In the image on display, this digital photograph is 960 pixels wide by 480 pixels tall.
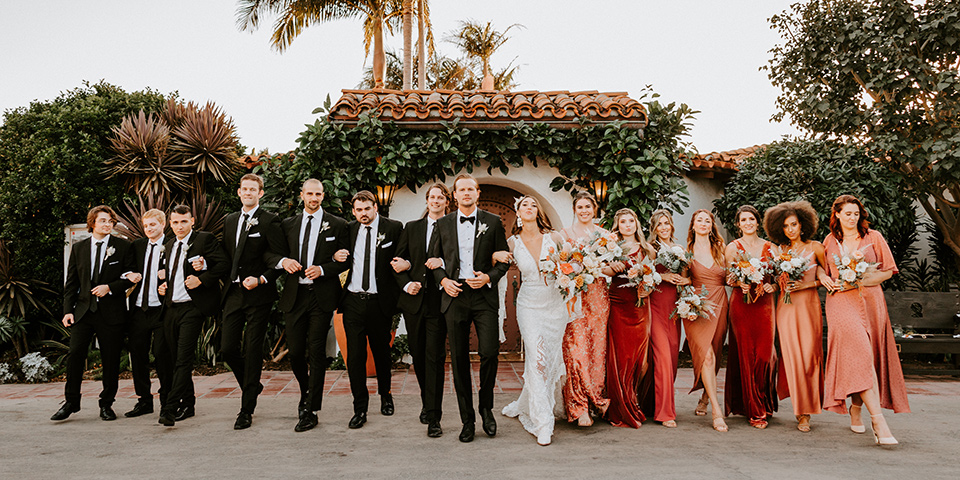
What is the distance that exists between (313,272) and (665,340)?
3166 millimetres

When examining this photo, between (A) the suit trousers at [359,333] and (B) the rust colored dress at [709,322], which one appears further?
(B) the rust colored dress at [709,322]

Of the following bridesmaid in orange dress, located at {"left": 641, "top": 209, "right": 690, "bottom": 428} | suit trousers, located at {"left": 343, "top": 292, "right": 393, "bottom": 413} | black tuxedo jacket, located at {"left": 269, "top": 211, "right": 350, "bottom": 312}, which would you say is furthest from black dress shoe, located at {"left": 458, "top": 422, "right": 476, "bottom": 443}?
bridesmaid in orange dress, located at {"left": 641, "top": 209, "right": 690, "bottom": 428}

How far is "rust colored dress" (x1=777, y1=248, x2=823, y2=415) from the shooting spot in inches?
192

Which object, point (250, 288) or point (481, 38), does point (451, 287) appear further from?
point (481, 38)

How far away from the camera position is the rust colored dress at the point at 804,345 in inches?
192

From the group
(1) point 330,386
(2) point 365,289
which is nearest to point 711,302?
(2) point 365,289

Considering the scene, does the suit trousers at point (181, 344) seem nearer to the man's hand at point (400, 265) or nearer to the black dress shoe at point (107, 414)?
the black dress shoe at point (107, 414)

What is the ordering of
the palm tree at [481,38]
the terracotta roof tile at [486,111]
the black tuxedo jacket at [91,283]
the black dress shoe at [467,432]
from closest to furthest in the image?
the black dress shoe at [467,432] → the black tuxedo jacket at [91,283] → the terracotta roof tile at [486,111] → the palm tree at [481,38]

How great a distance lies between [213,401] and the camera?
621 centimetres

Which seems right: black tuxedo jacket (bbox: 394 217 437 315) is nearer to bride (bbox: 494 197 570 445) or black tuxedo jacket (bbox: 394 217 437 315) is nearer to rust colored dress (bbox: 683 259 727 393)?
bride (bbox: 494 197 570 445)

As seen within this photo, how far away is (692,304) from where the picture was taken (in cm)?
502

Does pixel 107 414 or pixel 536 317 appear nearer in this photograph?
pixel 536 317

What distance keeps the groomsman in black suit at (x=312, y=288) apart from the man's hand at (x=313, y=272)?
0.06 ft

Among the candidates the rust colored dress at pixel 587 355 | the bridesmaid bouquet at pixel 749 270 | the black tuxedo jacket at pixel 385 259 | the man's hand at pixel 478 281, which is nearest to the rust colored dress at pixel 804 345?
the bridesmaid bouquet at pixel 749 270
